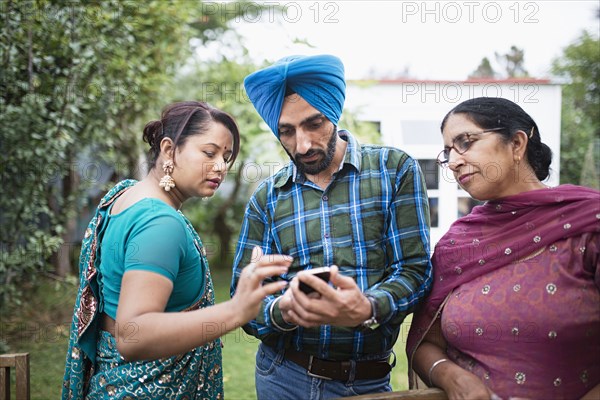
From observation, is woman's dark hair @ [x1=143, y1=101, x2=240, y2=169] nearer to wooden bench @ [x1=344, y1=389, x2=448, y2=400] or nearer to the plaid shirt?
the plaid shirt

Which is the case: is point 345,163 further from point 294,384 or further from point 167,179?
point 294,384

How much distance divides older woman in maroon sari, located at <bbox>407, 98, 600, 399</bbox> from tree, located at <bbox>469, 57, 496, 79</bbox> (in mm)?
5929

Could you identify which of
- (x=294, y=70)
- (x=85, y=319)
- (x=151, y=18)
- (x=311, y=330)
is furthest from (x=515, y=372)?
(x=151, y=18)

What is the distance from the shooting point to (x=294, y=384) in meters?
1.96

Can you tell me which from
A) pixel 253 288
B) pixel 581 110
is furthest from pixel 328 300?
pixel 581 110

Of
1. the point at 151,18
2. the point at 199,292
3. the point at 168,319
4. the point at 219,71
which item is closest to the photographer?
the point at 168,319

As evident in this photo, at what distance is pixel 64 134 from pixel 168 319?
3.58 metres

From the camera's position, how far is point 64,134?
4559 mm

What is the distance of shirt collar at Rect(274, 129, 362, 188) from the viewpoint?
1977 millimetres

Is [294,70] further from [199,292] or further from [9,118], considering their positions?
[9,118]

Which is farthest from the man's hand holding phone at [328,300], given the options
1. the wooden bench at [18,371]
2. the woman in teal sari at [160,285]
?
the wooden bench at [18,371]

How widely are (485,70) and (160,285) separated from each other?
23.0 feet

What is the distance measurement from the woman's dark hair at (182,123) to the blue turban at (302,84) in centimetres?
15

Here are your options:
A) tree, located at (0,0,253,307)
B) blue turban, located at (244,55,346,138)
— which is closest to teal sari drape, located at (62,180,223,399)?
blue turban, located at (244,55,346,138)
